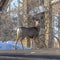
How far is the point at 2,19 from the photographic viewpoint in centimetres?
1927

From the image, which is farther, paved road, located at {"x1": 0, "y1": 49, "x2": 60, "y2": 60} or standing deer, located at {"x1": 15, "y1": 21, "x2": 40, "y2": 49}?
standing deer, located at {"x1": 15, "y1": 21, "x2": 40, "y2": 49}

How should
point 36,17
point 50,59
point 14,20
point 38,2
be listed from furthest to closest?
point 14,20 < point 38,2 < point 36,17 < point 50,59

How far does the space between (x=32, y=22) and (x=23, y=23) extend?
48.0 inches

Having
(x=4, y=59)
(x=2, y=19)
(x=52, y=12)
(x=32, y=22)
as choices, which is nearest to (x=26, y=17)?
(x=32, y=22)

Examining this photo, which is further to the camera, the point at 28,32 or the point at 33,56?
the point at 28,32

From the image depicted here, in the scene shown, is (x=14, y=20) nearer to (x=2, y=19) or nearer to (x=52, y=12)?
(x=2, y=19)

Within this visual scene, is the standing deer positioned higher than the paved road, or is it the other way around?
the standing deer

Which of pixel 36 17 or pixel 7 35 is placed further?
pixel 7 35

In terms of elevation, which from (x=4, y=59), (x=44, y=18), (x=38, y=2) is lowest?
(x=4, y=59)

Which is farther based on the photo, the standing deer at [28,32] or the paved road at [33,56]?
the standing deer at [28,32]

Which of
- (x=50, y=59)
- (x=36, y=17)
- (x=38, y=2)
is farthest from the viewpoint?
(x=38, y=2)

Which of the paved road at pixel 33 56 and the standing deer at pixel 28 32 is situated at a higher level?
the standing deer at pixel 28 32

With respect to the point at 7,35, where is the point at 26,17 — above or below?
above

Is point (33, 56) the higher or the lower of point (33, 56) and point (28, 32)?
the lower
